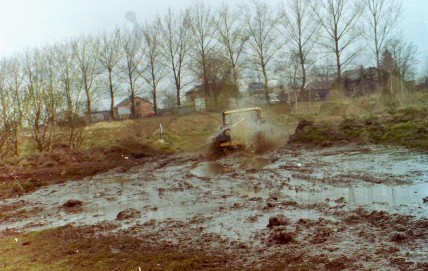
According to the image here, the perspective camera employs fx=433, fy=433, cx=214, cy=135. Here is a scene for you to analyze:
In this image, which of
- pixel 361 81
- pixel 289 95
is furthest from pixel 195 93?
pixel 361 81

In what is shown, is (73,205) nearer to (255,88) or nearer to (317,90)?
(255,88)

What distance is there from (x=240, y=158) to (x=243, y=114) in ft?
11.4

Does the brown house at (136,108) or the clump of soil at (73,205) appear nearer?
the clump of soil at (73,205)

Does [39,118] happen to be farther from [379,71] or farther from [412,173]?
[379,71]

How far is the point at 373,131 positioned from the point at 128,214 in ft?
42.3

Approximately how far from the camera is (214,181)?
13.2m

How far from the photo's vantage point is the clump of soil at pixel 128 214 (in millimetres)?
9233

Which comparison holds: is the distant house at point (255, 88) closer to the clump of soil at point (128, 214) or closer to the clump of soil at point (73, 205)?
the clump of soil at point (73, 205)

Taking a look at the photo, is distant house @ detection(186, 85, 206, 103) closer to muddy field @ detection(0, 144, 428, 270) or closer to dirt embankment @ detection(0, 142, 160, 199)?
dirt embankment @ detection(0, 142, 160, 199)

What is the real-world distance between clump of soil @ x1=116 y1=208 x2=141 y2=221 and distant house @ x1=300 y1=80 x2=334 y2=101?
3694 cm

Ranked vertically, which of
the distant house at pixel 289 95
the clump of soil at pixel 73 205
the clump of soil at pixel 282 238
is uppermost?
the distant house at pixel 289 95

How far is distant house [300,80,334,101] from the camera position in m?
45.6

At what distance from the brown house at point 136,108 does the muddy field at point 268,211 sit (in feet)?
110

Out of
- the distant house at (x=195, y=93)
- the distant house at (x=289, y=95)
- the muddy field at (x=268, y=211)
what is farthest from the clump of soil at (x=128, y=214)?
the distant house at (x=195, y=93)
